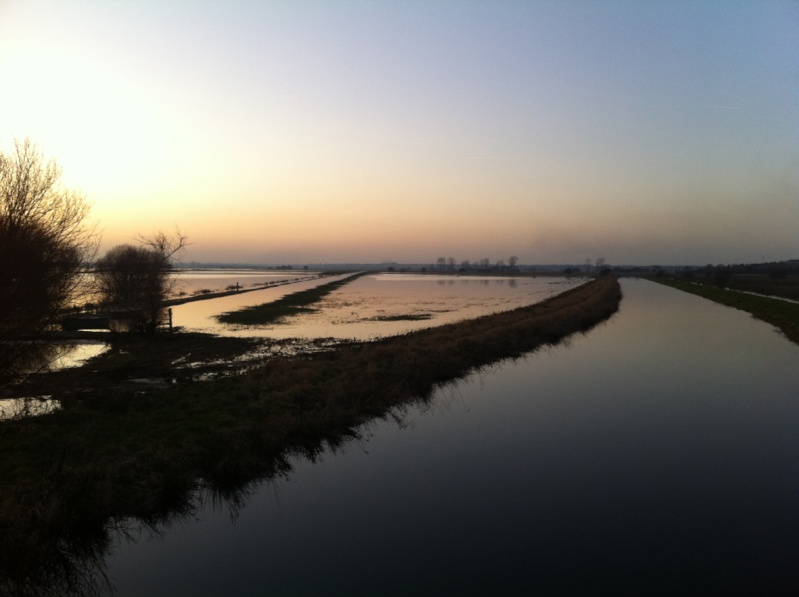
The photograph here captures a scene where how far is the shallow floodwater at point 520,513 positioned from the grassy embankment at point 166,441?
696mm

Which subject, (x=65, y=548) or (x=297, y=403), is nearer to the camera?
(x=65, y=548)

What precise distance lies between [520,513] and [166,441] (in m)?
7.57

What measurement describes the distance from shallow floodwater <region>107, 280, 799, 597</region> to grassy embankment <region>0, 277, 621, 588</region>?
70 centimetres

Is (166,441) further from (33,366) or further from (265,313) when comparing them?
(265,313)

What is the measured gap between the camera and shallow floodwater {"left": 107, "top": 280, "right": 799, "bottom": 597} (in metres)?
7.35

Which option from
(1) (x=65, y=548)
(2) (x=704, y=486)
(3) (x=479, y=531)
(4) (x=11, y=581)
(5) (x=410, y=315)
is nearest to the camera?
(4) (x=11, y=581)

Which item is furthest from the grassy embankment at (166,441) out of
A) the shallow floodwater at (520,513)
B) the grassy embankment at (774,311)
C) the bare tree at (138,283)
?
the grassy embankment at (774,311)

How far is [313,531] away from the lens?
8703 millimetres

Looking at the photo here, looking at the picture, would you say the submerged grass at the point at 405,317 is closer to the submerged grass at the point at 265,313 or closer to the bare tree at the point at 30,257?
the submerged grass at the point at 265,313

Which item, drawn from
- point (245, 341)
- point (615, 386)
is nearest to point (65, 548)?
point (615, 386)

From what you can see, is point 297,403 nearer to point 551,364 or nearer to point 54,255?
point 54,255

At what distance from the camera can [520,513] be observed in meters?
9.13

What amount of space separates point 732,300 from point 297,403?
205ft

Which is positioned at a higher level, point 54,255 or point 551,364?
point 54,255
